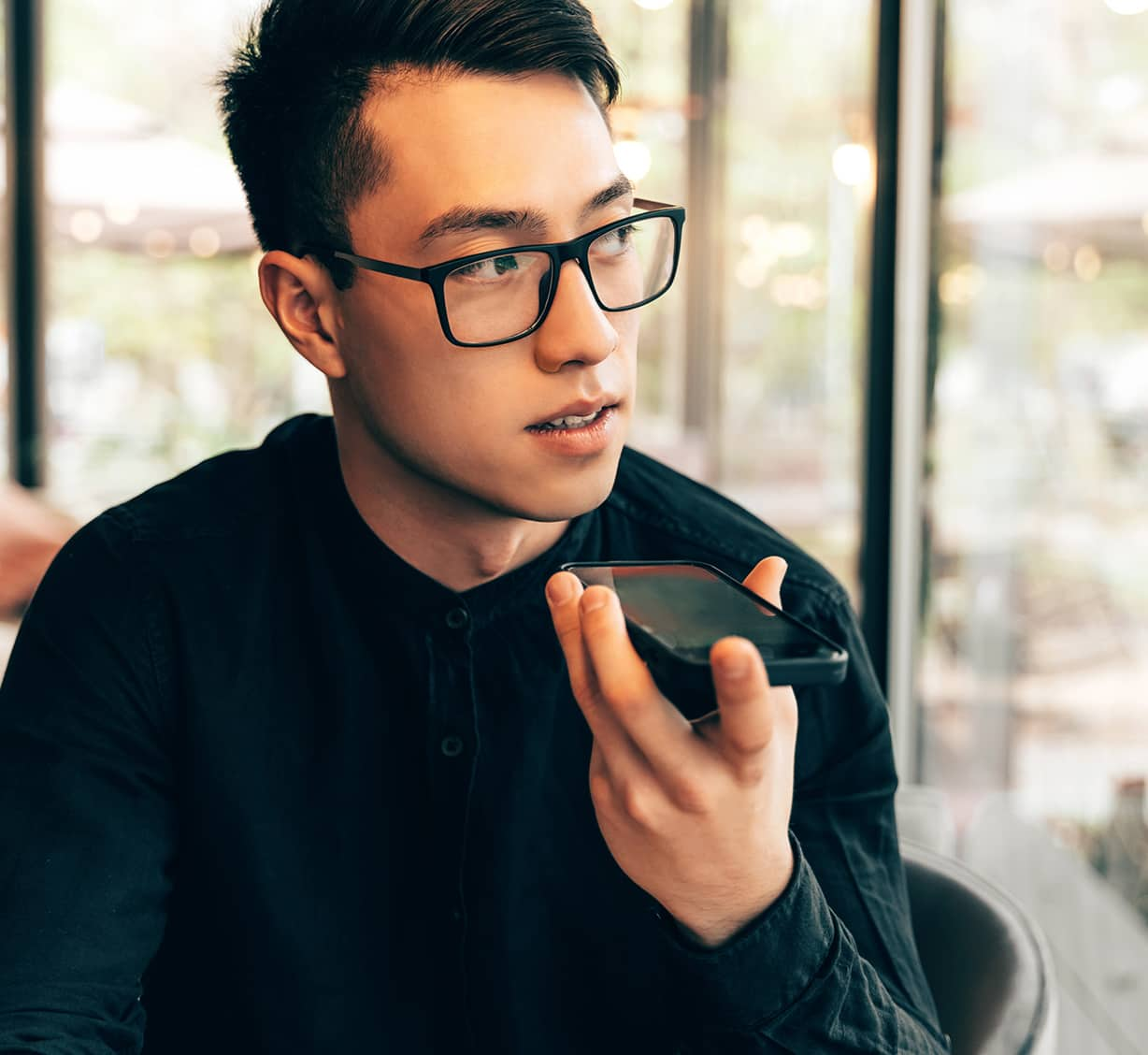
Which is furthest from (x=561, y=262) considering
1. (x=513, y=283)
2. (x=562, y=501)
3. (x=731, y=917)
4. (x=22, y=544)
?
(x=22, y=544)

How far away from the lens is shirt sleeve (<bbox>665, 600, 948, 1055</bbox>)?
0.78 meters

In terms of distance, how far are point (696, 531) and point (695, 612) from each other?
467 mm

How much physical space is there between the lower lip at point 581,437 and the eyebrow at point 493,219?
0.16 meters

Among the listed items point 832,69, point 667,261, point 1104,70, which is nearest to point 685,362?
point 832,69

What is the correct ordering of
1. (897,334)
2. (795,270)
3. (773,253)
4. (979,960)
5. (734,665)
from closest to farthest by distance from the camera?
(734,665)
(979,960)
(897,334)
(795,270)
(773,253)

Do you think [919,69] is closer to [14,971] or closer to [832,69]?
[832,69]

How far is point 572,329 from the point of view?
977 millimetres

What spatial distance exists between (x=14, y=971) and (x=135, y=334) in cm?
467

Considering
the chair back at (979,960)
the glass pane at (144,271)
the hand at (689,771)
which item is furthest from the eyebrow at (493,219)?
the glass pane at (144,271)

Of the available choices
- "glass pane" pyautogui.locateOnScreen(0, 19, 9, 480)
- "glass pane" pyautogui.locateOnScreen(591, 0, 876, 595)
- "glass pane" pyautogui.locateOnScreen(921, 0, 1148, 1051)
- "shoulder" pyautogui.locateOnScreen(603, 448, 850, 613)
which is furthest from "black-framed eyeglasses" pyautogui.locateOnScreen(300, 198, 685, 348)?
"glass pane" pyautogui.locateOnScreen(0, 19, 9, 480)

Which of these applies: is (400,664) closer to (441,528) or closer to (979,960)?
(441,528)

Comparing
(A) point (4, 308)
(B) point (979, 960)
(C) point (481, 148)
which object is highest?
(A) point (4, 308)

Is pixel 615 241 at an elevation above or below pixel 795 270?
below

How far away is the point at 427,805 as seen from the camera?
1074 millimetres
